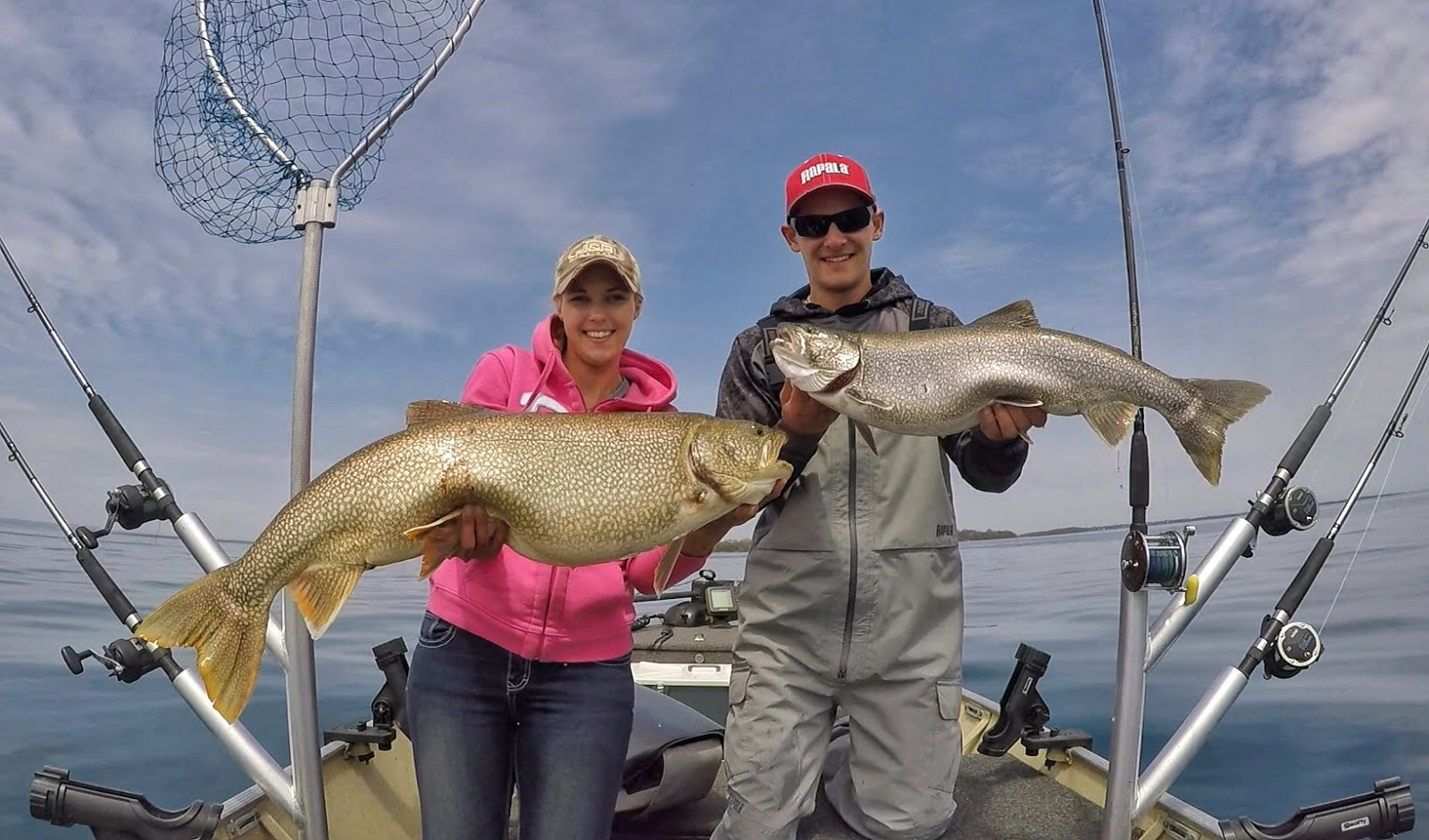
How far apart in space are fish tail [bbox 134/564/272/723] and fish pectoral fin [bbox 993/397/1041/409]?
2673 millimetres

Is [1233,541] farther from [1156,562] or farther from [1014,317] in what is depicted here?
[1014,317]

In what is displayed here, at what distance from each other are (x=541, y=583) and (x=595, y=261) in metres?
1.18

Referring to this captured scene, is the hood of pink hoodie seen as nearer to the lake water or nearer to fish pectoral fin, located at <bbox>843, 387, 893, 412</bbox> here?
fish pectoral fin, located at <bbox>843, 387, 893, 412</bbox>

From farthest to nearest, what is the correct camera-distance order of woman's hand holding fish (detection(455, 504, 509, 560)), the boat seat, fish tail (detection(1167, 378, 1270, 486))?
the boat seat → fish tail (detection(1167, 378, 1270, 486)) → woman's hand holding fish (detection(455, 504, 509, 560))

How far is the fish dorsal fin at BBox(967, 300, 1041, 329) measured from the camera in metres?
3.16

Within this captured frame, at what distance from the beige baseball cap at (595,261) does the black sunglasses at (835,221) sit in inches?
38.0

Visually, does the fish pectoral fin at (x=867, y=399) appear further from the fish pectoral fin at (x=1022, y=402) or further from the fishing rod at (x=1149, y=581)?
the fishing rod at (x=1149, y=581)

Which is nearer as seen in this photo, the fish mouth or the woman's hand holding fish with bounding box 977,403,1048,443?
the fish mouth

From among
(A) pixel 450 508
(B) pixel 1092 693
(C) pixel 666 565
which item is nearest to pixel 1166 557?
(C) pixel 666 565

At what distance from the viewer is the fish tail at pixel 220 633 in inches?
94.1

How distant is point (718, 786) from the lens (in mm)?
4836

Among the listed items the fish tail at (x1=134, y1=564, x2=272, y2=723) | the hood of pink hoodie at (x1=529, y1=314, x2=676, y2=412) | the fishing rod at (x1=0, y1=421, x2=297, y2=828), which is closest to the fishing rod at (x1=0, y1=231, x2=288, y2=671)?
the fishing rod at (x1=0, y1=421, x2=297, y2=828)

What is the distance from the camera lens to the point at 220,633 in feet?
8.02

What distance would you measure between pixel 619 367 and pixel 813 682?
5.36 feet
